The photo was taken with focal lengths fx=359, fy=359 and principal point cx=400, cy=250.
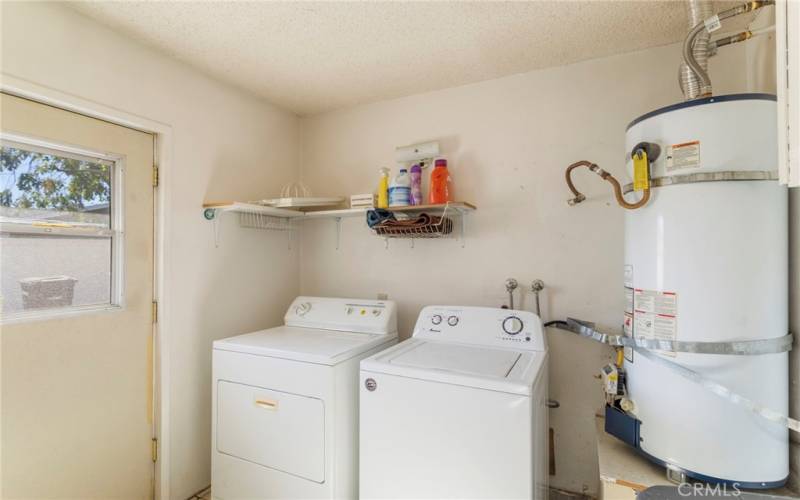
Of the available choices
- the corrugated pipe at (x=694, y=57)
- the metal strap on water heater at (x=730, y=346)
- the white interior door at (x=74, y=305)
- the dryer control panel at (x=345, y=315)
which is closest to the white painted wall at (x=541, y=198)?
the dryer control panel at (x=345, y=315)

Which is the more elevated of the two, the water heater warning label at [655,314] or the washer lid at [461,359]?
the water heater warning label at [655,314]

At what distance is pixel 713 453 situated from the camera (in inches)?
45.5

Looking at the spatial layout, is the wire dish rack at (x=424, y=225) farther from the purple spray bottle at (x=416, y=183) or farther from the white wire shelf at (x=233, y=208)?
the white wire shelf at (x=233, y=208)

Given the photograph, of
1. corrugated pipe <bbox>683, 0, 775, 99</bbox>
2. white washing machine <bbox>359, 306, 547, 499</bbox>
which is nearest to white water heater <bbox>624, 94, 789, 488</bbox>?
corrugated pipe <bbox>683, 0, 775, 99</bbox>

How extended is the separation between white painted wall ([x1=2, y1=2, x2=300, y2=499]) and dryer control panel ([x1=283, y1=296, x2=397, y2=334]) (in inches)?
12.3

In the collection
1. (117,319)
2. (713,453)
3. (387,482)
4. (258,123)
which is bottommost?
(387,482)

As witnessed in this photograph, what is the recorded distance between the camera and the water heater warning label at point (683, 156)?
1.18m

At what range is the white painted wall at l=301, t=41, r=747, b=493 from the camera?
6.06ft

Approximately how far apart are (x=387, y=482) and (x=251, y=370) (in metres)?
0.83

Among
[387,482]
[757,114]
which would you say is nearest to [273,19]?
[757,114]

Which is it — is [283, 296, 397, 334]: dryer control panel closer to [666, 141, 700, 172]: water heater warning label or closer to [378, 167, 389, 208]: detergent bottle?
[378, 167, 389, 208]: detergent bottle

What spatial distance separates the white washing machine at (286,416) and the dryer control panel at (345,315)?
0.43ft

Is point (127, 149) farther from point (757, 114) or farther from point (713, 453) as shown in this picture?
point (713, 453)

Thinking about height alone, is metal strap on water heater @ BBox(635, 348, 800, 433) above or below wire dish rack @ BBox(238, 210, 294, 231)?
below
